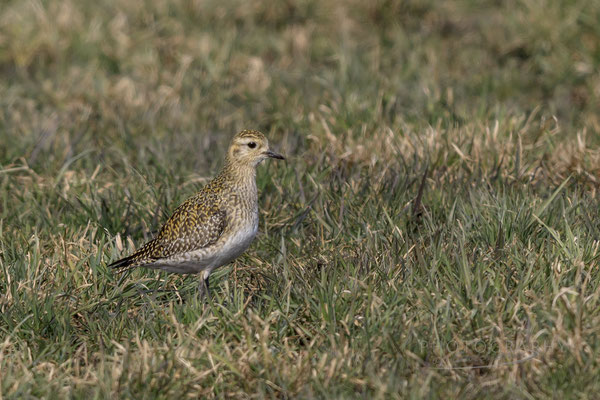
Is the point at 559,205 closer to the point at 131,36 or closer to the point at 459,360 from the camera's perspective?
the point at 459,360

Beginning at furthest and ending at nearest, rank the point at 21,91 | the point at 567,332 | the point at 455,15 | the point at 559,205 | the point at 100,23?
the point at 455,15
the point at 100,23
the point at 21,91
the point at 559,205
the point at 567,332

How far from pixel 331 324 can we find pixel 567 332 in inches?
48.9

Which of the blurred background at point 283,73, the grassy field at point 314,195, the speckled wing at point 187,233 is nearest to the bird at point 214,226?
the speckled wing at point 187,233

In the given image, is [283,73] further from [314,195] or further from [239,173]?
[239,173]

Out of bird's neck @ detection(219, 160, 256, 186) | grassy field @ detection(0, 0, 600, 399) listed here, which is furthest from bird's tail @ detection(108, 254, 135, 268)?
bird's neck @ detection(219, 160, 256, 186)

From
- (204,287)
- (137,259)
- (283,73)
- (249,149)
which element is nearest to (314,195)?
(249,149)

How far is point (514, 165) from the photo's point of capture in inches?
307

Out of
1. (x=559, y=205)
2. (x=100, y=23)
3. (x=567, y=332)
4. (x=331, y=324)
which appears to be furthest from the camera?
(x=100, y=23)

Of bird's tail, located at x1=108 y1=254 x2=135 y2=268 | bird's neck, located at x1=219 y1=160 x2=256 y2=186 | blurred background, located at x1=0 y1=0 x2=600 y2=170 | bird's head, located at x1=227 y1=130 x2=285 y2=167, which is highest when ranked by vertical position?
bird's head, located at x1=227 y1=130 x2=285 y2=167

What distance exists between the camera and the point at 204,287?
6055 mm

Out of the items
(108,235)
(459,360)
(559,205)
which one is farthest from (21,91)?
(459,360)

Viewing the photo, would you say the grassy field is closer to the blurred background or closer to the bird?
the blurred background

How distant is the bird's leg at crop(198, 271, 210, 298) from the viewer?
5.93m

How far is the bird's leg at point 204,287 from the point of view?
5.93 m
